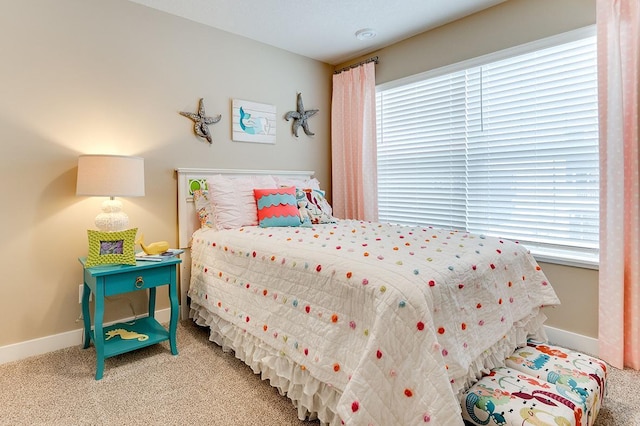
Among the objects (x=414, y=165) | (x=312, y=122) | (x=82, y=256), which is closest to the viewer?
(x=82, y=256)

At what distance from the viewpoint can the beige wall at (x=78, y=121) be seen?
212 cm

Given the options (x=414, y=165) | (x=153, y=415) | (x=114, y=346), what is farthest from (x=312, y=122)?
(x=153, y=415)

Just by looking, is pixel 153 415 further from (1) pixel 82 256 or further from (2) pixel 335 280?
(1) pixel 82 256

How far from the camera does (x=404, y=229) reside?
97.0 inches

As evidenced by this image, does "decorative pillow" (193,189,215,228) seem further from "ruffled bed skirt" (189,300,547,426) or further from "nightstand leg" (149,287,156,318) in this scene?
"ruffled bed skirt" (189,300,547,426)

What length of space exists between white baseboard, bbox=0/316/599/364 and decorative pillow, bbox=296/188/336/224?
1.82 metres

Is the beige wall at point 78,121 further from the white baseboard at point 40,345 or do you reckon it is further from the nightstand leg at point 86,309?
the nightstand leg at point 86,309

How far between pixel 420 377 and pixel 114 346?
1.81 m

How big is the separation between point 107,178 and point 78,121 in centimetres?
62

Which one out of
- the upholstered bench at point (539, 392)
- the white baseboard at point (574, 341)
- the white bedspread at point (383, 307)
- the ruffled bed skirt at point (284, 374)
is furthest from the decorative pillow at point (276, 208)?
the white baseboard at point (574, 341)

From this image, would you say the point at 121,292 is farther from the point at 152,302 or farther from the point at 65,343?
the point at 65,343

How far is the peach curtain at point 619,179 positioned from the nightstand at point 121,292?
273cm

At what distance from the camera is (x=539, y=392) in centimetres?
134

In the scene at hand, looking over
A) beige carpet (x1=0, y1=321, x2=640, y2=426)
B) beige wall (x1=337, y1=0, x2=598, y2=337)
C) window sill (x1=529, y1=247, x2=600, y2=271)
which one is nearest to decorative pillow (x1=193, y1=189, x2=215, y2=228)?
beige carpet (x1=0, y1=321, x2=640, y2=426)
